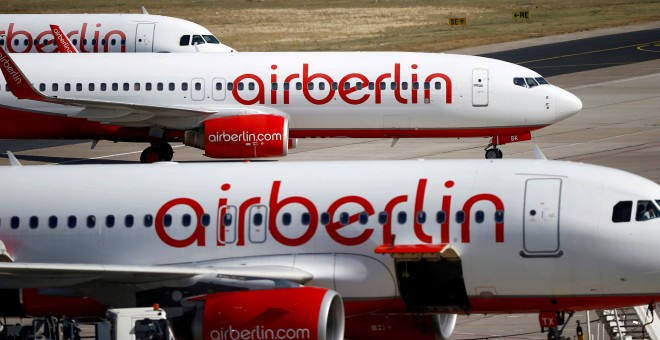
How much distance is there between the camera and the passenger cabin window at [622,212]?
25688 mm

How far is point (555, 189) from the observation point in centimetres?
2623

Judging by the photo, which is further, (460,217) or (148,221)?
(148,221)

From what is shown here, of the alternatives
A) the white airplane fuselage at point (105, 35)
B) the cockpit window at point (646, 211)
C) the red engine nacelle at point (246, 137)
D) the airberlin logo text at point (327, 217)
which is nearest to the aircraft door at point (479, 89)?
the red engine nacelle at point (246, 137)

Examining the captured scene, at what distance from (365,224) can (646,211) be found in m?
5.17

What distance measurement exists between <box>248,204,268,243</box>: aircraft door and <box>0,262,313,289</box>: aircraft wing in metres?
0.76

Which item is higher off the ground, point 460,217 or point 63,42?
point 63,42

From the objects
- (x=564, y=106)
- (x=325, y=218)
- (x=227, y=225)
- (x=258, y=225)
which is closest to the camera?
(x=325, y=218)

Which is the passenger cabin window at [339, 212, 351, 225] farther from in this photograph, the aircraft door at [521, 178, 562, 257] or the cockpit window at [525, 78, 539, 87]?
the cockpit window at [525, 78, 539, 87]

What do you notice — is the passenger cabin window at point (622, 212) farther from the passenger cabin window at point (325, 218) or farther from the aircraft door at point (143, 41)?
the aircraft door at point (143, 41)

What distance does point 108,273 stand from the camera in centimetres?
2566

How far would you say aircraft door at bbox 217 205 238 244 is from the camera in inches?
1087

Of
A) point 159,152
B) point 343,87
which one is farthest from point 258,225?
point 159,152

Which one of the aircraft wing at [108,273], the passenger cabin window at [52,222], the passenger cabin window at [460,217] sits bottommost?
the aircraft wing at [108,273]

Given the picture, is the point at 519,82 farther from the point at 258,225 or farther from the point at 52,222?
the point at 52,222
